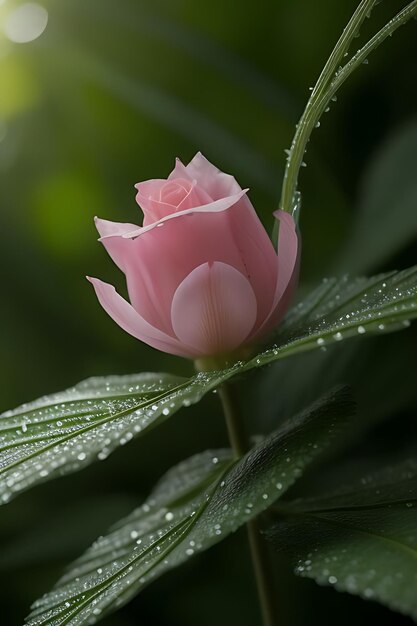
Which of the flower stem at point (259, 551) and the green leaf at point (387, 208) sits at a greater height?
the green leaf at point (387, 208)

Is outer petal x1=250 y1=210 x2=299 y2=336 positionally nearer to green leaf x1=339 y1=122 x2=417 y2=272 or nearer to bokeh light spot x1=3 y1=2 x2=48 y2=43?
green leaf x1=339 y1=122 x2=417 y2=272

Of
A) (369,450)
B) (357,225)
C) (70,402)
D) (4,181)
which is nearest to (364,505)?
(70,402)

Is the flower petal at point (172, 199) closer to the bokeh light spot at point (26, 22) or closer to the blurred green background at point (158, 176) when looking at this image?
the blurred green background at point (158, 176)

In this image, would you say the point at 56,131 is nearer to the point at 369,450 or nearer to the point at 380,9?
the point at 380,9

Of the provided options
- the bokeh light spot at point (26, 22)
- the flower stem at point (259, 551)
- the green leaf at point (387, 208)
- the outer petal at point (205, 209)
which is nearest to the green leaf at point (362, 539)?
the flower stem at point (259, 551)

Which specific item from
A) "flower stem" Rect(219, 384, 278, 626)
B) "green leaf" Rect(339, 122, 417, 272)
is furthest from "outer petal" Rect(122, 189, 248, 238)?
"green leaf" Rect(339, 122, 417, 272)

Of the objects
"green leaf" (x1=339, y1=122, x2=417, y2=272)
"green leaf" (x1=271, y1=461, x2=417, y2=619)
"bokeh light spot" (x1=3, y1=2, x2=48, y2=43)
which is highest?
"bokeh light spot" (x1=3, y1=2, x2=48, y2=43)
